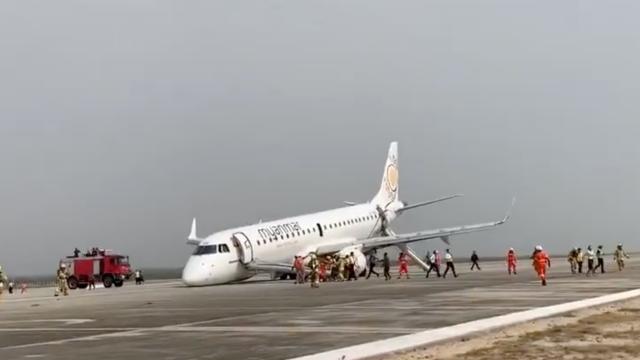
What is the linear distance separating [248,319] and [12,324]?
679 centimetres

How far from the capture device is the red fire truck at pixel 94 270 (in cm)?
6119

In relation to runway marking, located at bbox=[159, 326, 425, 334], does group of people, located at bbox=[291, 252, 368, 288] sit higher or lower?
higher

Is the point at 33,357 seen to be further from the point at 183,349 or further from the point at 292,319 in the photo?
the point at 292,319

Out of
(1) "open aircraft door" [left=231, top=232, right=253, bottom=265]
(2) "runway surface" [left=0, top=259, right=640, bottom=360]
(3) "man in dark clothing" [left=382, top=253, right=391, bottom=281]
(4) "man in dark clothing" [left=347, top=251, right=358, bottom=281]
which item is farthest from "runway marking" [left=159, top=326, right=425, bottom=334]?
(4) "man in dark clothing" [left=347, top=251, right=358, bottom=281]

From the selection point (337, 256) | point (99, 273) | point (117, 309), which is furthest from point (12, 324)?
point (99, 273)

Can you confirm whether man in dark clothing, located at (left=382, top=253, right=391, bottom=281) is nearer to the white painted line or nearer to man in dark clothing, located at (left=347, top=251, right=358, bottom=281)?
man in dark clothing, located at (left=347, top=251, right=358, bottom=281)

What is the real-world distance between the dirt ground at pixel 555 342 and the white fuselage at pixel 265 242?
95.9 ft

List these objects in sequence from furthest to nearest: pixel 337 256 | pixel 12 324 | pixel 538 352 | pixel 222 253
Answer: pixel 337 256, pixel 222 253, pixel 12 324, pixel 538 352

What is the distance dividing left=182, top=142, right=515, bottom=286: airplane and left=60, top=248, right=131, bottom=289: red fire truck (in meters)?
7.37

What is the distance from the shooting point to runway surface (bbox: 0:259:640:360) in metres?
14.7

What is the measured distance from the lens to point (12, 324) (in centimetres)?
2238

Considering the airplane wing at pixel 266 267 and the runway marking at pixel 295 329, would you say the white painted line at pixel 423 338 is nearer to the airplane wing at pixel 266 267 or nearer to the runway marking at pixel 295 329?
the runway marking at pixel 295 329

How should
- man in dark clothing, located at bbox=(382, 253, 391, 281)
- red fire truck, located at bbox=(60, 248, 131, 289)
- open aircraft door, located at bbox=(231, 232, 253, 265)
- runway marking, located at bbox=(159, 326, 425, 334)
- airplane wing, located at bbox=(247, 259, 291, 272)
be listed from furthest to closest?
red fire truck, located at bbox=(60, 248, 131, 289), man in dark clothing, located at bbox=(382, 253, 391, 281), airplane wing, located at bbox=(247, 259, 291, 272), open aircraft door, located at bbox=(231, 232, 253, 265), runway marking, located at bbox=(159, 326, 425, 334)

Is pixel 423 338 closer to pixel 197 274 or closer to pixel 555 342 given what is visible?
pixel 555 342
